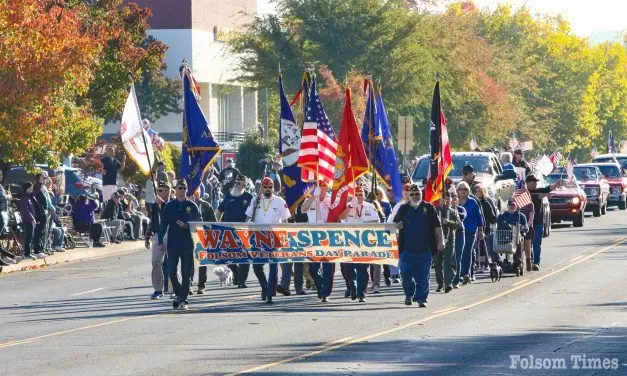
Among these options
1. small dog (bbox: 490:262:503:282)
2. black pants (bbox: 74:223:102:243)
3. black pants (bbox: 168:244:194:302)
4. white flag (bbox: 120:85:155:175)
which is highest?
white flag (bbox: 120:85:155:175)

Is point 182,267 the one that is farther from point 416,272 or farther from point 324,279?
point 416,272

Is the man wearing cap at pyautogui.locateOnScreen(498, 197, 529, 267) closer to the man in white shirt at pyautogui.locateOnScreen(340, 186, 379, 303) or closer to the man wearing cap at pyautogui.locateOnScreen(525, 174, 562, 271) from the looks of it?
the man wearing cap at pyautogui.locateOnScreen(525, 174, 562, 271)

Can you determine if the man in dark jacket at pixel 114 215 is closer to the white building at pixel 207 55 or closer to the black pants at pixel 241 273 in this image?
the black pants at pixel 241 273

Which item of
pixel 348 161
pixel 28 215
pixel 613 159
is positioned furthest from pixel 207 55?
pixel 348 161

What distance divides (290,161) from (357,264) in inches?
134

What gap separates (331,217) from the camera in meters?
23.8

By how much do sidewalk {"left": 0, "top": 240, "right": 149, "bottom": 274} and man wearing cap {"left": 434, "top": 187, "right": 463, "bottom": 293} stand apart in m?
10.2

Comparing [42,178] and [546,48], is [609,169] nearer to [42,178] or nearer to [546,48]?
[42,178]

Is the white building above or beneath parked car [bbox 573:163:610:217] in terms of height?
above

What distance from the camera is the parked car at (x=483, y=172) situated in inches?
1369

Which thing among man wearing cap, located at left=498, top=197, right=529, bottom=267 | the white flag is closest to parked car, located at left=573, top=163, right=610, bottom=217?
man wearing cap, located at left=498, top=197, right=529, bottom=267

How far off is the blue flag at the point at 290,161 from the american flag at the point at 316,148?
0.99 feet

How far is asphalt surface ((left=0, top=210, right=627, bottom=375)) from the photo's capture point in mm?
15438

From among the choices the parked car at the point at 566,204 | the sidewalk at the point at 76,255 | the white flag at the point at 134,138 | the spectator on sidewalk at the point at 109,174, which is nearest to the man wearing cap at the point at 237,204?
the white flag at the point at 134,138
